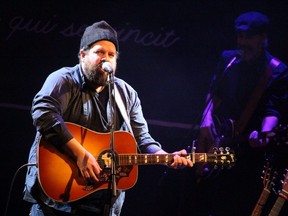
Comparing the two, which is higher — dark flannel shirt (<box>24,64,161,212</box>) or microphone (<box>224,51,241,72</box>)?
microphone (<box>224,51,241,72</box>)

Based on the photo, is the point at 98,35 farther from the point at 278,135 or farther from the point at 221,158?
the point at 278,135

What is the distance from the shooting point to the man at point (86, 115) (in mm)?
3445

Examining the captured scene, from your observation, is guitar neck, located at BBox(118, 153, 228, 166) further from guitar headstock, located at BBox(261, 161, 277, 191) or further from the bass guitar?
guitar headstock, located at BBox(261, 161, 277, 191)

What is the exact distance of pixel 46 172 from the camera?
345 cm

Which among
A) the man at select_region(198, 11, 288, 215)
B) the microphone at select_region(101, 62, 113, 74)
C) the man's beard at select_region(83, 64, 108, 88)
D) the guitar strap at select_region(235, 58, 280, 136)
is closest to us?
the microphone at select_region(101, 62, 113, 74)

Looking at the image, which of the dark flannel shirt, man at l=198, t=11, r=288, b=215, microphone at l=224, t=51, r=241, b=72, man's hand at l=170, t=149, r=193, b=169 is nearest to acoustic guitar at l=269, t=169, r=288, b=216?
man at l=198, t=11, r=288, b=215

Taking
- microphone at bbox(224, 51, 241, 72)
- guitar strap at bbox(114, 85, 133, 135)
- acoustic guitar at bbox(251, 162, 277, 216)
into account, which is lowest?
acoustic guitar at bbox(251, 162, 277, 216)

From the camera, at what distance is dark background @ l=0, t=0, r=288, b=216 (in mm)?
5410

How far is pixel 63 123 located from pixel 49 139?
0.52ft

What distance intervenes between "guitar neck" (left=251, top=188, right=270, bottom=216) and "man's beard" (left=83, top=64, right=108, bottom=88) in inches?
73.4

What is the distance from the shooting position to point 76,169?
355cm

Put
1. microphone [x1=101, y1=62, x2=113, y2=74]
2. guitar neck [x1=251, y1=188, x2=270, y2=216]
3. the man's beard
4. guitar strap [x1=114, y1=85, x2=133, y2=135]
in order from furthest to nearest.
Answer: guitar neck [x1=251, y1=188, x2=270, y2=216] < guitar strap [x1=114, y1=85, x2=133, y2=135] < the man's beard < microphone [x1=101, y1=62, x2=113, y2=74]

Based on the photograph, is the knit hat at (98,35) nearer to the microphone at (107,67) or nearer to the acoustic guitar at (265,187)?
the microphone at (107,67)

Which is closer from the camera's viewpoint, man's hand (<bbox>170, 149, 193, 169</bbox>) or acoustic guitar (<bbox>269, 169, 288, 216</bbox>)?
man's hand (<bbox>170, 149, 193, 169</bbox>)
